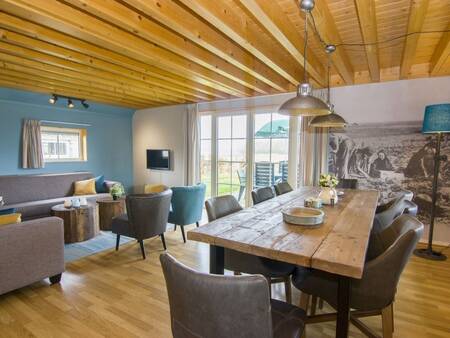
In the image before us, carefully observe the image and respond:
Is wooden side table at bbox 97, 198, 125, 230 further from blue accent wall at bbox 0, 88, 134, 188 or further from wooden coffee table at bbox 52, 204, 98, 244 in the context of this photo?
blue accent wall at bbox 0, 88, 134, 188

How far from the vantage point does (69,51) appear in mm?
2982

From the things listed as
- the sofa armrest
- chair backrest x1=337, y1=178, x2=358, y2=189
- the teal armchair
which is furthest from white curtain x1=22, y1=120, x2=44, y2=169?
chair backrest x1=337, y1=178, x2=358, y2=189

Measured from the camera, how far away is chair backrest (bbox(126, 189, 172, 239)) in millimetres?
3213

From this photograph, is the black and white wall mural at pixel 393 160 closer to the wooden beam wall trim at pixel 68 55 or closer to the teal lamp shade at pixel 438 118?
the teal lamp shade at pixel 438 118

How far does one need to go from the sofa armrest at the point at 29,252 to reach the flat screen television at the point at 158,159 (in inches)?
A: 149

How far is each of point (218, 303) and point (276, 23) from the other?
7.23ft

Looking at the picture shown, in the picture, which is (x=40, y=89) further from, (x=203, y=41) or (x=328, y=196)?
(x=328, y=196)

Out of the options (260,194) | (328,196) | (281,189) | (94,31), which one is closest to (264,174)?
(281,189)

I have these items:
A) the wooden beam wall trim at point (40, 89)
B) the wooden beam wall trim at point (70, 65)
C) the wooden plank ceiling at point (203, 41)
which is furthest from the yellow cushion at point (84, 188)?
the wooden beam wall trim at point (70, 65)

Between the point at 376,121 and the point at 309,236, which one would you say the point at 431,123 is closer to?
the point at 376,121

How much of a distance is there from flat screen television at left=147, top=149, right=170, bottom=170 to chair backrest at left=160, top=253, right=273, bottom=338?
5422mm

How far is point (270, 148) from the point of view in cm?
502

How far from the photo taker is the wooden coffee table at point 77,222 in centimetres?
382

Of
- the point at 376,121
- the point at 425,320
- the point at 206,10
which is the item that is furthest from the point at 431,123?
the point at 206,10
